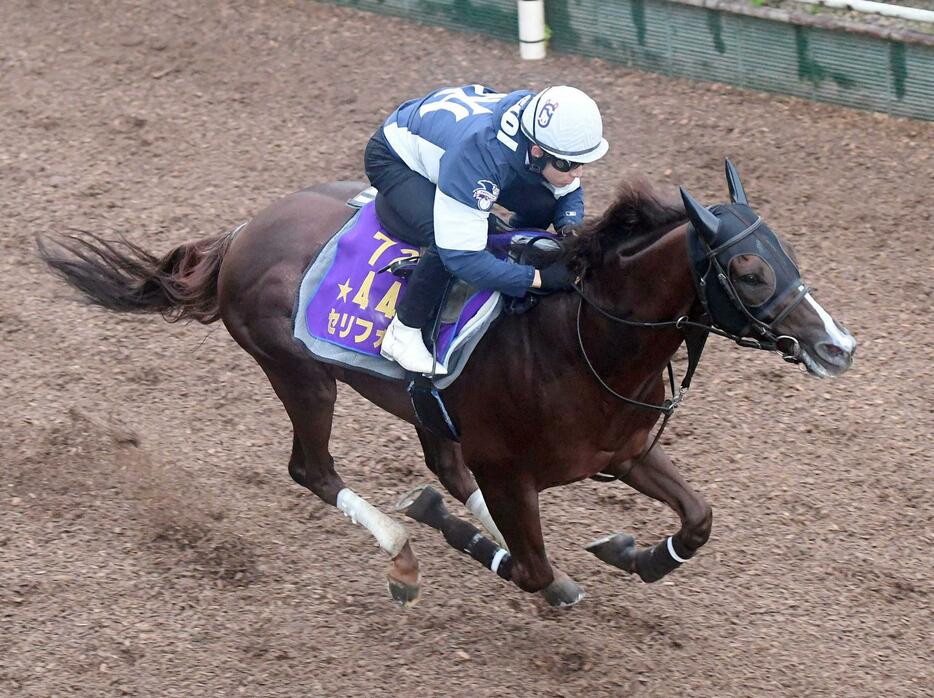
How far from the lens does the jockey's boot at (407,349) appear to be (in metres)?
4.79

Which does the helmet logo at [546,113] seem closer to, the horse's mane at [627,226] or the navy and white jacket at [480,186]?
the navy and white jacket at [480,186]

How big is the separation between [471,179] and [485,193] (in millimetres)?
68

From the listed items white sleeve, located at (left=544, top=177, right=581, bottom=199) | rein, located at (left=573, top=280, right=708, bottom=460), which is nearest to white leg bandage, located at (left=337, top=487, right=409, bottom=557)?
rein, located at (left=573, top=280, right=708, bottom=460)

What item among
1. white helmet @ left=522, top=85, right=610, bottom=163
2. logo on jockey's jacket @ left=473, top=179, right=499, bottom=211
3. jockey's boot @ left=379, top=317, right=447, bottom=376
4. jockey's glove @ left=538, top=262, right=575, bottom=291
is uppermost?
white helmet @ left=522, top=85, right=610, bottom=163

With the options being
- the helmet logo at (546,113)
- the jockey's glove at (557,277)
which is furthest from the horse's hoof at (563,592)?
the helmet logo at (546,113)

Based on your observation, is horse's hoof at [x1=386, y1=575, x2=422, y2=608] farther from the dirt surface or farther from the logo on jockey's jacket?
the logo on jockey's jacket

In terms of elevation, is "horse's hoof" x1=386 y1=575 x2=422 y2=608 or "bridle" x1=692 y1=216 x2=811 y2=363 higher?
"bridle" x1=692 y1=216 x2=811 y2=363

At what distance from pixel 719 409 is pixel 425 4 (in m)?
5.58

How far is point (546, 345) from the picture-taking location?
15.1 ft

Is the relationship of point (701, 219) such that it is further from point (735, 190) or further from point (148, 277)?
point (148, 277)

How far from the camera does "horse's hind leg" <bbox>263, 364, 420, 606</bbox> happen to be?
523cm

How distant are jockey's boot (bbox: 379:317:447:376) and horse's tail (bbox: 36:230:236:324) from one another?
4.04ft

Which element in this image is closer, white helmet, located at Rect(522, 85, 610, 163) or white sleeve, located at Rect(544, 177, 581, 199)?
white helmet, located at Rect(522, 85, 610, 163)

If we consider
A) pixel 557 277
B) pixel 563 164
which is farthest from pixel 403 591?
pixel 563 164
